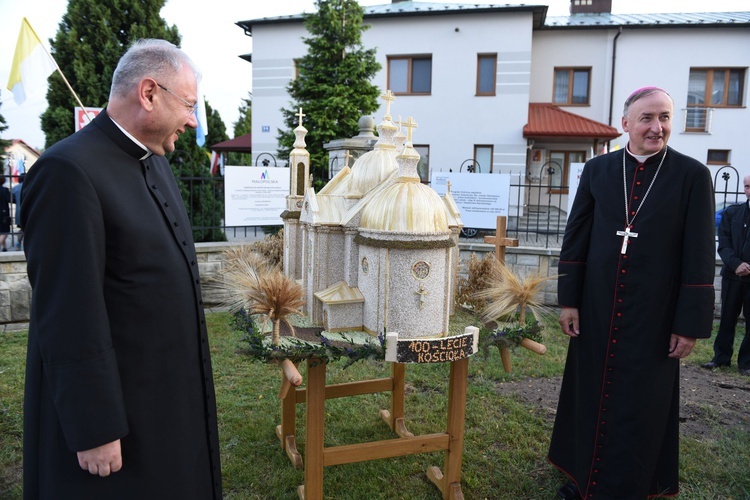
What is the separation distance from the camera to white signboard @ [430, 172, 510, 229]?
8.88m

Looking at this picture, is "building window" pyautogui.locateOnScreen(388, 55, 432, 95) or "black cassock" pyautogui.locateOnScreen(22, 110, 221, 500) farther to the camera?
"building window" pyautogui.locateOnScreen(388, 55, 432, 95)

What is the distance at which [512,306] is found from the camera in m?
3.26

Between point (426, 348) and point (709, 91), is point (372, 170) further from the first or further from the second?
point (709, 91)

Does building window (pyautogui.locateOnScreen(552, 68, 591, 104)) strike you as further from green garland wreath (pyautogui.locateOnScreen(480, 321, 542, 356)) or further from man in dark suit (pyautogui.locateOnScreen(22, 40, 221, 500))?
man in dark suit (pyautogui.locateOnScreen(22, 40, 221, 500))

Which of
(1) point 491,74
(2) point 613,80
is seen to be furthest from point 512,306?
(2) point 613,80

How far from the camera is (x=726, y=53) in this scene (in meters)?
17.8

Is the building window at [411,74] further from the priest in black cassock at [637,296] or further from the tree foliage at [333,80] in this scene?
the priest in black cassock at [637,296]

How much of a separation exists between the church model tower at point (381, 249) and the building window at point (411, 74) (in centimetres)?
1528

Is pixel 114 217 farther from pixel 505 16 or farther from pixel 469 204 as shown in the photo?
pixel 505 16

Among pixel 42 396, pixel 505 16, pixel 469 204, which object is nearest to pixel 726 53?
pixel 505 16

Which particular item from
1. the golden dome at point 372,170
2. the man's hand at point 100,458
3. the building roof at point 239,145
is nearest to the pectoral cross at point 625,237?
the golden dome at point 372,170

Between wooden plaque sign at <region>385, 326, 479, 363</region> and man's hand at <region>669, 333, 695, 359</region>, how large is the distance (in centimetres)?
113

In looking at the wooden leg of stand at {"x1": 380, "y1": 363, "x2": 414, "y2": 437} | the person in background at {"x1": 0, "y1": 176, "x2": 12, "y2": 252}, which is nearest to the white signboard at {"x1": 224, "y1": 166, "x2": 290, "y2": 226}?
the person in background at {"x1": 0, "y1": 176, "x2": 12, "y2": 252}

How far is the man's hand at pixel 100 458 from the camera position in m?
1.71
